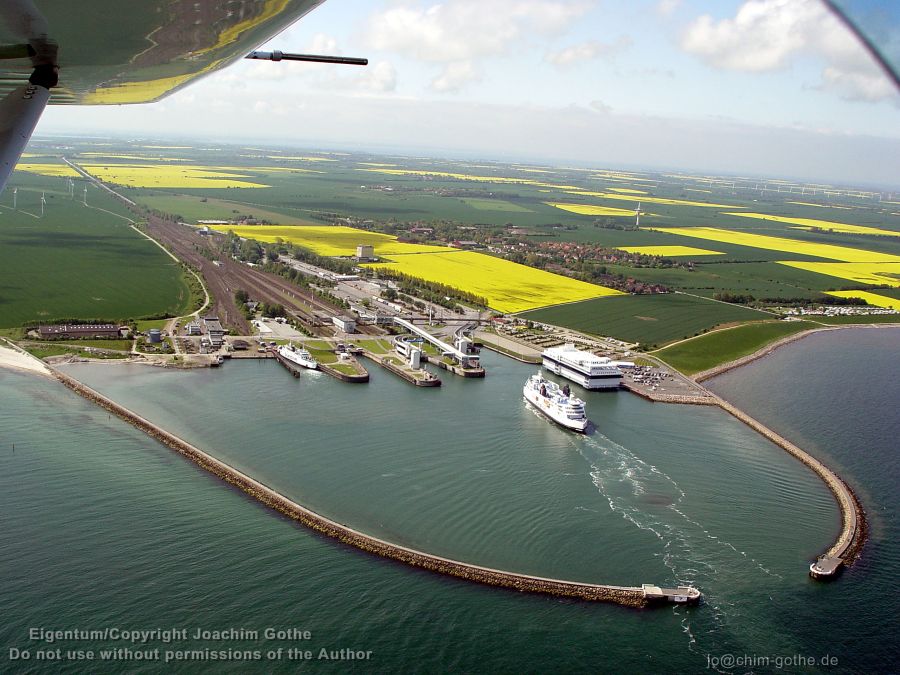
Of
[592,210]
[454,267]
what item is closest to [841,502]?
[454,267]

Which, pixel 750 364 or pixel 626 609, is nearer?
pixel 626 609

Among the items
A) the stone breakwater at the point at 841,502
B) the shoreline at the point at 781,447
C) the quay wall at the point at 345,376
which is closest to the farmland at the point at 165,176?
the quay wall at the point at 345,376

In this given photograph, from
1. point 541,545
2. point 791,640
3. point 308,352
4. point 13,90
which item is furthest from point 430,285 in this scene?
point 13,90

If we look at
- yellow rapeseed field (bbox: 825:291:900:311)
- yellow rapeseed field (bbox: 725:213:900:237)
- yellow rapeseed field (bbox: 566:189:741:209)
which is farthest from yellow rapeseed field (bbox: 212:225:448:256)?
yellow rapeseed field (bbox: 566:189:741:209)

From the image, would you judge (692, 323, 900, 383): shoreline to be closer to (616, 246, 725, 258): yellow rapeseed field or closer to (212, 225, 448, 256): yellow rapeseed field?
(616, 246, 725, 258): yellow rapeseed field

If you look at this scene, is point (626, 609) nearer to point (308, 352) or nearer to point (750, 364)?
point (308, 352)

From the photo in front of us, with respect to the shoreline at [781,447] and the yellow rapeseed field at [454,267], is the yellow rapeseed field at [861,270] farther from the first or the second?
the shoreline at [781,447]
